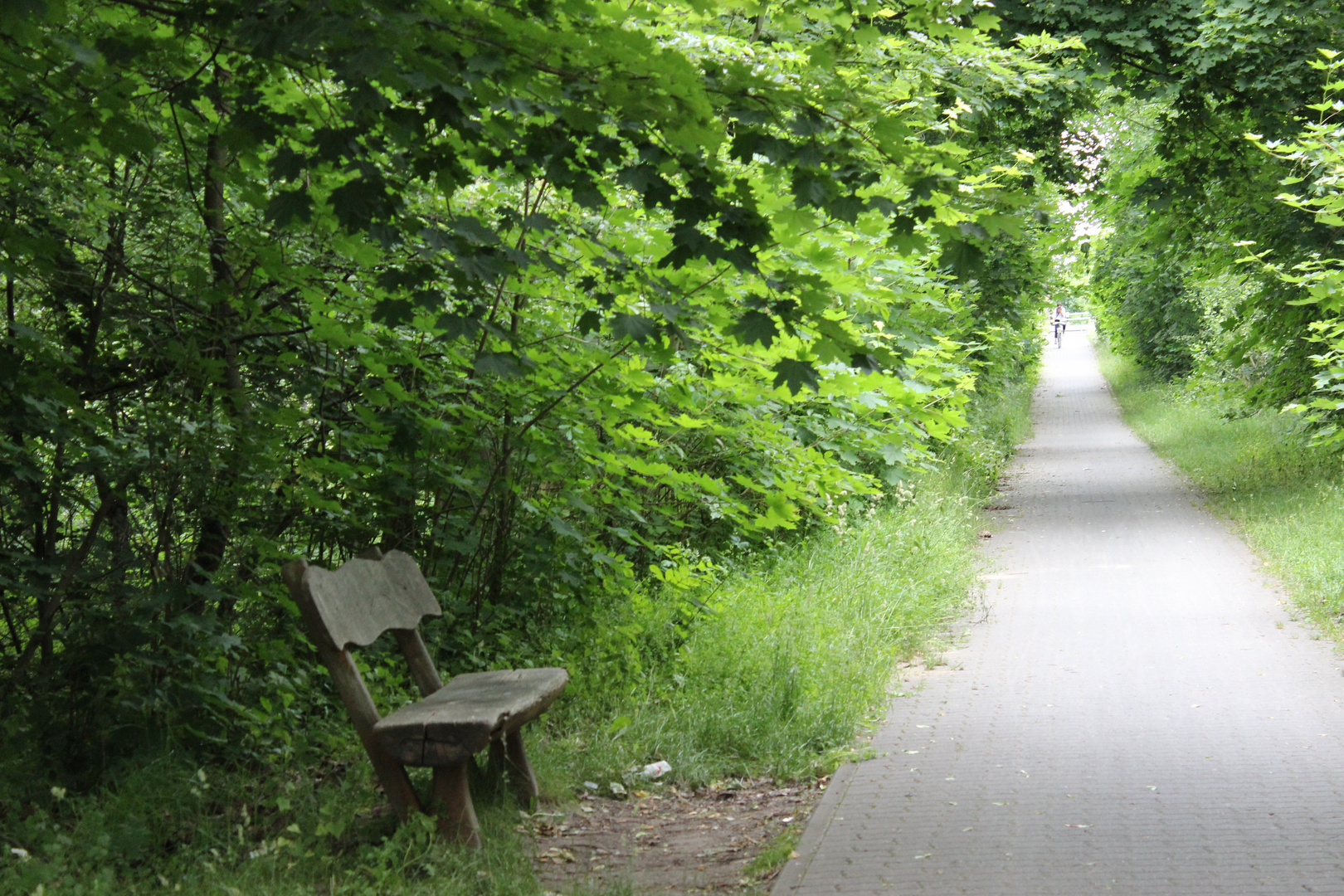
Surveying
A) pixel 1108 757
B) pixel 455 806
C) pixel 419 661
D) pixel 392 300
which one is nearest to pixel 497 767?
pixel 419 661

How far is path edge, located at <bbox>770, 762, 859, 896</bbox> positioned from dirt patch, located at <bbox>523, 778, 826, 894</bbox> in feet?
0.22

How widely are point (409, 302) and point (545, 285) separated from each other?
2142 millimetres

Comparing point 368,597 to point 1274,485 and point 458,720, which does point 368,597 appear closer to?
point 458,720

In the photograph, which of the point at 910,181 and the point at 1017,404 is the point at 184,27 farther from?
the point at 1017,404

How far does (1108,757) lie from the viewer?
20.8ft

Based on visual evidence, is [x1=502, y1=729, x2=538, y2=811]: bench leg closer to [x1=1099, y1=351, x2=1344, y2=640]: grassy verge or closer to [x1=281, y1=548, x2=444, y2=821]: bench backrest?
[x1=281, y1=548, x2=444, y2=821]: bench backrest

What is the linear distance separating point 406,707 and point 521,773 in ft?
2.53

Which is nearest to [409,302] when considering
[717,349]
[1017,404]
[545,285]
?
[545,285]

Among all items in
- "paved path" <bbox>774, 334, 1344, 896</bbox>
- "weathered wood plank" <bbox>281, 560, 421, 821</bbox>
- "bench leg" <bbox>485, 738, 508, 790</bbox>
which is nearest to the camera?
"weathered wood plank" <bbox>281, 560, 421, 821</bbox>

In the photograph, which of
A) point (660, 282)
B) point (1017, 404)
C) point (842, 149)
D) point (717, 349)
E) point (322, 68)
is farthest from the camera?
point (1017, 404)

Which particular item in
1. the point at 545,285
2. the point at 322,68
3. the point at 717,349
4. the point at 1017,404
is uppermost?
the point at 322,68

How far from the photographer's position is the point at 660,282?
15.7 feet

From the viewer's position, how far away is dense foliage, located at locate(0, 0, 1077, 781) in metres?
4.06

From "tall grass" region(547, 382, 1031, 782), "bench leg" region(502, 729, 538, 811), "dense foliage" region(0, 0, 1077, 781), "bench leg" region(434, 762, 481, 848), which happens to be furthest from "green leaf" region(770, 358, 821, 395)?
"tall grass" region(547, 382, 1031, 782)
